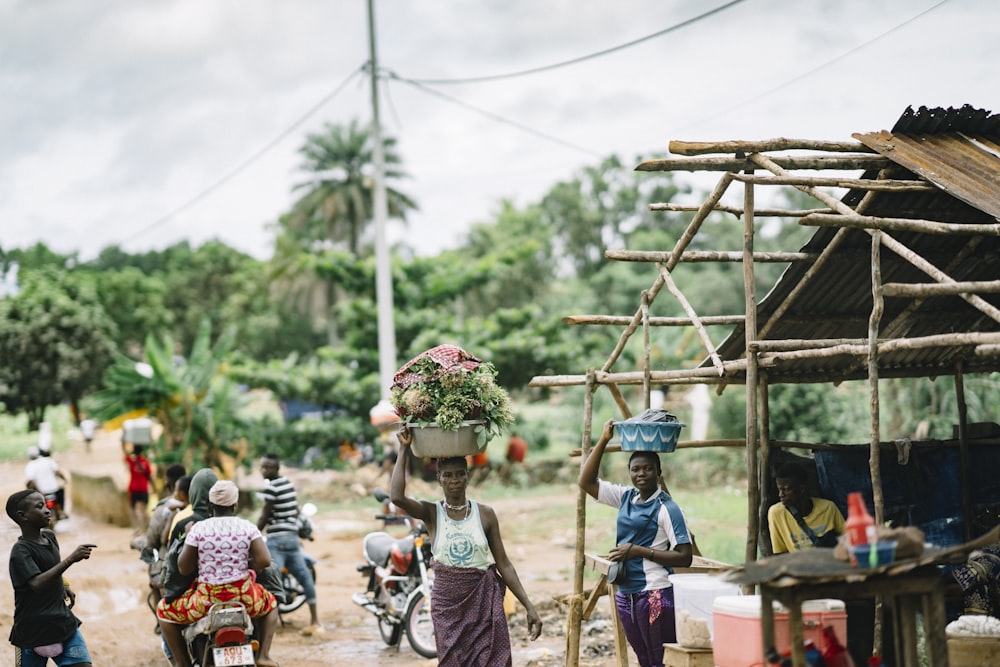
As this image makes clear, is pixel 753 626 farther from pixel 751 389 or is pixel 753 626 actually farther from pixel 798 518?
pixel 798 518

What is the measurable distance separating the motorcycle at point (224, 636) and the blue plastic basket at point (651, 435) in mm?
2683

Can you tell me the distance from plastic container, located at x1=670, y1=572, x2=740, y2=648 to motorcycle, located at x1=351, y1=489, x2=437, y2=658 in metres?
3.62

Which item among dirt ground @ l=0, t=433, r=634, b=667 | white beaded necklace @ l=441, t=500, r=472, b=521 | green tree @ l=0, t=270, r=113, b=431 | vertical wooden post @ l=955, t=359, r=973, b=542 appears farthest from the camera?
green tree @ l=0, t=270, r=113, b=431

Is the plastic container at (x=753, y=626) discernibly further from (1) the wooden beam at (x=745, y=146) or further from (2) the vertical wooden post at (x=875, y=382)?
(1) the wooden beam at (x=745, y=146)

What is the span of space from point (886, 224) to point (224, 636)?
180 inches

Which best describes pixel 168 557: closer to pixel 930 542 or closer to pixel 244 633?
pixel 244 633

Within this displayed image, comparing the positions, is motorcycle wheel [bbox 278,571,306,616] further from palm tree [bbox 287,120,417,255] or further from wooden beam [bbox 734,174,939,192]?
palm tree [bbox 287,120,417,255]

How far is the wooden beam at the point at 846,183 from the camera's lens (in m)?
5.98

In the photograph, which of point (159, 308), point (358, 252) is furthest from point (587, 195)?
point (159, 308)

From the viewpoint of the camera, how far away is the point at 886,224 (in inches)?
209

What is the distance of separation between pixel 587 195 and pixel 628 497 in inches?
1680

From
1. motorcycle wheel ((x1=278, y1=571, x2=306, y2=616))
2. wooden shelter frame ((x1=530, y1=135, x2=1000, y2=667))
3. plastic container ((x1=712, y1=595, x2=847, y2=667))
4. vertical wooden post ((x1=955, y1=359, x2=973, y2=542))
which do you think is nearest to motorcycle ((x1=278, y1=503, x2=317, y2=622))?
motorcycle wheel ((x1=278, y1=571, x2=306, y2=616))

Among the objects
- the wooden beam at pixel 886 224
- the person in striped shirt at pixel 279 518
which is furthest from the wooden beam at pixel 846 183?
the person in striped shirt at pixel 279 518

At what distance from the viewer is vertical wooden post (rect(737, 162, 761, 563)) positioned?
5871 mm
